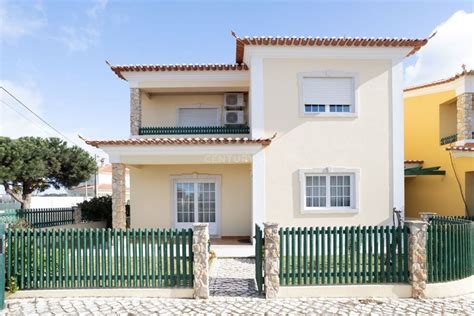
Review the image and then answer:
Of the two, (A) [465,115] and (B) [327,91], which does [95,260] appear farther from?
(A) [465,115]

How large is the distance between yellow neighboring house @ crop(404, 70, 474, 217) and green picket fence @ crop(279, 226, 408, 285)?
7821 millimetres

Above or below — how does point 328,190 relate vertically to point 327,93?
below

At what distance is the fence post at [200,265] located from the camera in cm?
678

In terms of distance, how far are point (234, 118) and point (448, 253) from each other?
926 cm

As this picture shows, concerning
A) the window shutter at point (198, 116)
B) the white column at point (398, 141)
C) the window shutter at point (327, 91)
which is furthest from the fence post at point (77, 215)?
the white column at point (398, 141)

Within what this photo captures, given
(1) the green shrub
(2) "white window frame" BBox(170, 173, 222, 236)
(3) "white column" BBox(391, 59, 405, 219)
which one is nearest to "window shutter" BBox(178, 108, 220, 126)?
(2) "white window frame" BBox(170, 173, 222, 236)

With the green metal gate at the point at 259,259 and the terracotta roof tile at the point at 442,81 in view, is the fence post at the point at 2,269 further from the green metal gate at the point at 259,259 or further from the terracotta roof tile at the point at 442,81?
the terracotta roof tile at the point at 442,81

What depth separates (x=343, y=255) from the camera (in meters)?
6.99

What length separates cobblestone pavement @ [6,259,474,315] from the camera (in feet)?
20.3

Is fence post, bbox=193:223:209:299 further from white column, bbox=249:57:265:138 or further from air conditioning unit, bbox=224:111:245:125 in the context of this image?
air conditioning unit, bbox=224:111:245:125

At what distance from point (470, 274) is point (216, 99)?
11.2 meters

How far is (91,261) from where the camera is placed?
6.89 meters

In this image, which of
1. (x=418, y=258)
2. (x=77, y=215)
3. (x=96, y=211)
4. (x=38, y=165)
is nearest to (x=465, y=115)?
(x=418, y=258)

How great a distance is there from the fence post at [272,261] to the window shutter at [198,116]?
8.54 m
